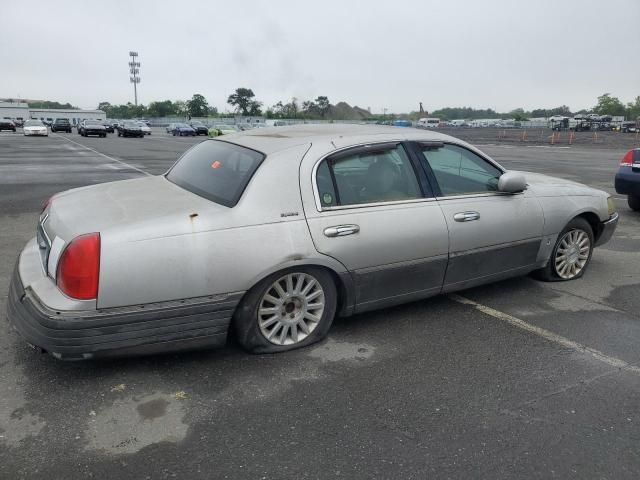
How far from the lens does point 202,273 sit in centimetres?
312

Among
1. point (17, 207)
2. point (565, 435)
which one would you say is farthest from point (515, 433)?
point (17, 207)

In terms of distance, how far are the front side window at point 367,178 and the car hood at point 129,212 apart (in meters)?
0.79

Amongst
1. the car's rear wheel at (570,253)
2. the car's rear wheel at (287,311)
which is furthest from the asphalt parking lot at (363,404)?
the car's rear wheel at (570,253)

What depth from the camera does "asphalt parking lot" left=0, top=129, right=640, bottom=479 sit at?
8.20ft

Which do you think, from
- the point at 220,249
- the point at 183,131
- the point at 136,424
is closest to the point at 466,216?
the point at 220,249

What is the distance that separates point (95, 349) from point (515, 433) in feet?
7.58

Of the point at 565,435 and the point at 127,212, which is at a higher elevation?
the point at 127,212

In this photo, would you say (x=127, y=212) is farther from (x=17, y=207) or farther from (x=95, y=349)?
(x=17, y=207)

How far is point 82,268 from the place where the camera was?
291cm

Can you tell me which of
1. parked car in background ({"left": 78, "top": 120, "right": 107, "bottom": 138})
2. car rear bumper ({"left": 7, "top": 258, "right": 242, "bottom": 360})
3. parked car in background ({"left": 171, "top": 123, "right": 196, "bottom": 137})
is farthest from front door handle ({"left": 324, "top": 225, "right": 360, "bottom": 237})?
parked car in background ({"left": 171, "top": 123, "right": 196, "bottom": 137})

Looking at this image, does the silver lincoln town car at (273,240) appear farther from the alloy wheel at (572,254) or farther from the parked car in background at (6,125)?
the parked car in background at (6,125)

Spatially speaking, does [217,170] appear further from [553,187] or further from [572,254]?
[572,254]

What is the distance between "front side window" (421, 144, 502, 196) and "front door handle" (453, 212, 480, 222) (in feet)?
0.61

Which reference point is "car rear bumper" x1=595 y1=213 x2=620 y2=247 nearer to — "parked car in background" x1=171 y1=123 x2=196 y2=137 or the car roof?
the car roof
